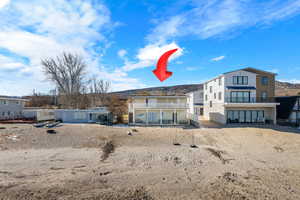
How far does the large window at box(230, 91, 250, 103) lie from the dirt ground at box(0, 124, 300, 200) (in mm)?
8129

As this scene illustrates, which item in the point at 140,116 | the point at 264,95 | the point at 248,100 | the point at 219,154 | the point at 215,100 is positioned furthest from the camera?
the point at 215,100

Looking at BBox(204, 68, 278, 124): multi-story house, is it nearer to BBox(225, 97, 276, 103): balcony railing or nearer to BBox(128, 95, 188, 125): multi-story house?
BBox(225, 97, 276, 103): balcony railing

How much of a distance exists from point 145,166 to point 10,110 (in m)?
31.9

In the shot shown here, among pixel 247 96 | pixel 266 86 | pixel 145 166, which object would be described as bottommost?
pixel 145 166

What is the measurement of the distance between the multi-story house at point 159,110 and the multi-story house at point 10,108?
2363 centimetres

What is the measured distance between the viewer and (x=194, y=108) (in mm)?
34688

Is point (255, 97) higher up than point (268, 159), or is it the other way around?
point (255, 97)

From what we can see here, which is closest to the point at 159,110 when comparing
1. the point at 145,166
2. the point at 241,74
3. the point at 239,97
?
the point at 239,97

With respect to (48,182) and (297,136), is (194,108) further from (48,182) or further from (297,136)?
(48,182)

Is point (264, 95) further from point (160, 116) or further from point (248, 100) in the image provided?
point (160, 116)

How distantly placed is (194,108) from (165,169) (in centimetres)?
2826

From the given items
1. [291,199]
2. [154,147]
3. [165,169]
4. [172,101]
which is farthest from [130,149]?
[172,101]

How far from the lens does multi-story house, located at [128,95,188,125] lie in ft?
71.8

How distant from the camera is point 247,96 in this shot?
23109 millimetres
